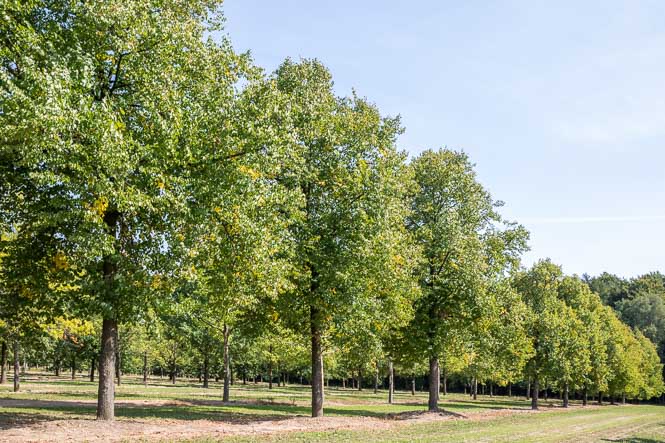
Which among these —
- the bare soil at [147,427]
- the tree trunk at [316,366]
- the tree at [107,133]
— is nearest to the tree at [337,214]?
the tree trunk at [316,366]

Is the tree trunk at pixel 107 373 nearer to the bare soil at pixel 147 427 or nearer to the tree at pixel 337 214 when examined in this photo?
the bare soil at pixel 147 427

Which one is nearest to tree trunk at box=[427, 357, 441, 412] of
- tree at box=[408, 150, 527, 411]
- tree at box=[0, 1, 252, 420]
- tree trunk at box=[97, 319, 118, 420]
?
tree at box=[408, 150, 527, 411]

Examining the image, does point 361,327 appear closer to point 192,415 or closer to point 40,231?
point 192,415

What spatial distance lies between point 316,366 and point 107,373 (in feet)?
35.9

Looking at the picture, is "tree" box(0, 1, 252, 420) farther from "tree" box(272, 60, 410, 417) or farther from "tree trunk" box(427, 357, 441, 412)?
"tree trunk" box(427, 357, 441, 412)

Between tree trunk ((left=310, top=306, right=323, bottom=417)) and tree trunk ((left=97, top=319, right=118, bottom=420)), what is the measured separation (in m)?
9.13

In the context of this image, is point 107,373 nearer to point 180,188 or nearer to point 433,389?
point 180,188

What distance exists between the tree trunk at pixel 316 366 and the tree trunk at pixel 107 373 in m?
9.13

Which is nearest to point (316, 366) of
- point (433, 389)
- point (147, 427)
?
point (147, 427)

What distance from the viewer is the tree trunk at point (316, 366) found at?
25125 mm

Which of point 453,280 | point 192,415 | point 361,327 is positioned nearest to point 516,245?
point 453,280

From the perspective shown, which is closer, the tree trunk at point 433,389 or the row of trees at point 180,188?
the row of trees at point 180,188

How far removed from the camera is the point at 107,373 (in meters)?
18.6

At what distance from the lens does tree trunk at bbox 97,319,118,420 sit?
60.7 feet
